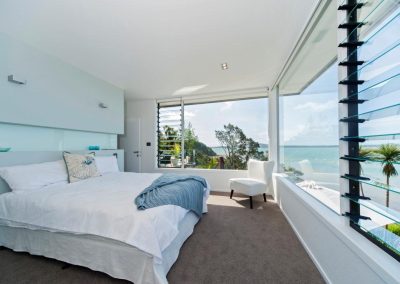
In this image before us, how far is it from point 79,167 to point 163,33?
2314 millimetres

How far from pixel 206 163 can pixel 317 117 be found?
11.2ft

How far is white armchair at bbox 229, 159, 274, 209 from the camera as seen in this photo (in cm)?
323

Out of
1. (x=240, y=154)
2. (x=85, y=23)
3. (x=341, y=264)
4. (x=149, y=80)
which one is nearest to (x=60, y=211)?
(x=85, y=23)

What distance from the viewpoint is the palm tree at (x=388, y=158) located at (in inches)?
36.7

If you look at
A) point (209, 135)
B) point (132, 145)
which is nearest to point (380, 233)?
point (209, 135)

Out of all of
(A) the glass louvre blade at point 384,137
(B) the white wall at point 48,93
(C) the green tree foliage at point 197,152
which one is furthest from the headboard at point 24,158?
(A) the glass louvre blade at point 384,137

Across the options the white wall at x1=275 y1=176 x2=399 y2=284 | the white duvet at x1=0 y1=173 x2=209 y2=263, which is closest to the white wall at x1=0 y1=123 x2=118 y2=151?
the white duvet at x1=0 y1=173 x2=209 y2=263

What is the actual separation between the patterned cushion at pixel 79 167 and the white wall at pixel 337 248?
121 inches

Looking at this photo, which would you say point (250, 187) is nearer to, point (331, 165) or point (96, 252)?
point (331, 165)

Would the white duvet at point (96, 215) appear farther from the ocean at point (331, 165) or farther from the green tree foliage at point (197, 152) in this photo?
the green tree foliage at point (197, 152)

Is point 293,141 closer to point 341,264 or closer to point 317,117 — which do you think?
point 317,117

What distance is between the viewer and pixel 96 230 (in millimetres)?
1421

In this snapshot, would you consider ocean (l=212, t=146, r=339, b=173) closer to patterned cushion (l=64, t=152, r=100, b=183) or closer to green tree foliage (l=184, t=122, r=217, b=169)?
green tree foliage (l=184, t=122, r=217, b=169)

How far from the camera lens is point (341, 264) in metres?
1.23
